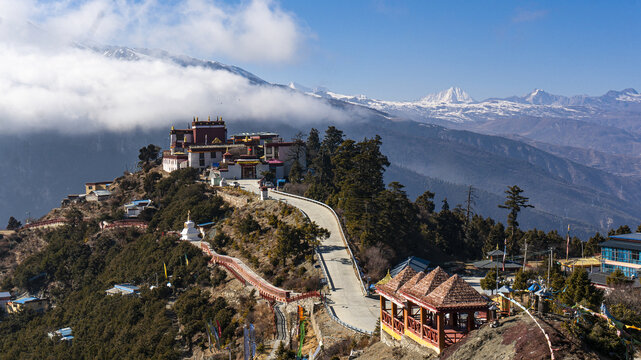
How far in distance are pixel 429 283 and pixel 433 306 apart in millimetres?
1099

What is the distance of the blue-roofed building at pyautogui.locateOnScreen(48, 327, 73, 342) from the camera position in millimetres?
51025

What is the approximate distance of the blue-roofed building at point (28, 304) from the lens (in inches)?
2489

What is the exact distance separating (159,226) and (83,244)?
37.3ft

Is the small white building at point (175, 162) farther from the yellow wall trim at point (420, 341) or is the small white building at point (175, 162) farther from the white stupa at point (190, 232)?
the yellow wall trim at point (420, 341)

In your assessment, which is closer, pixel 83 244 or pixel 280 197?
pixel 280 197

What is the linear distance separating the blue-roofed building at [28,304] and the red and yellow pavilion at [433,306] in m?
55.2

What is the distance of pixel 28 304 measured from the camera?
63344mm

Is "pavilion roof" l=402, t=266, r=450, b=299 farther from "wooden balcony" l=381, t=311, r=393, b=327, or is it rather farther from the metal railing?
the metal railing

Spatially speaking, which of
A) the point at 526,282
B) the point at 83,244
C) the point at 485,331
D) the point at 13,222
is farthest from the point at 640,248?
the point at 13,222

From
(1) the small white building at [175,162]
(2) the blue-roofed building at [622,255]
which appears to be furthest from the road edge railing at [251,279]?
(1) the small white building at [175,162]

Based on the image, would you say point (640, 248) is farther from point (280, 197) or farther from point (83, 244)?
point (83, 244)

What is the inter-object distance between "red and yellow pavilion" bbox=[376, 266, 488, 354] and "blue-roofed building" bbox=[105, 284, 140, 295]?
1438 inches

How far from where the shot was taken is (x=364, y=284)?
3825 cm

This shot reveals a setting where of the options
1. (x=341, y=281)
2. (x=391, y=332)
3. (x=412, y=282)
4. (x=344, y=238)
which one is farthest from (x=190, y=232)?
(x=412, y=282)
